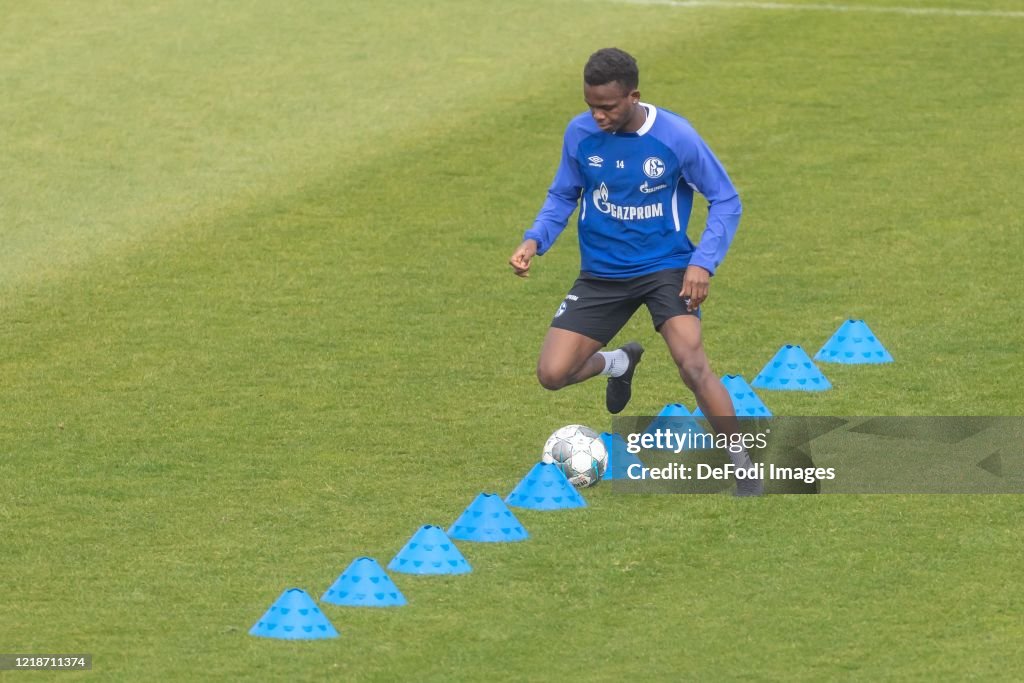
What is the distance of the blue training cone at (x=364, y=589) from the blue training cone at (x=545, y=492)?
1.48 meters

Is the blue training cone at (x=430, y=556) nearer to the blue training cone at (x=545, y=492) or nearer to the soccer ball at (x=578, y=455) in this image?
the blue training cone at (x=545, y=492)

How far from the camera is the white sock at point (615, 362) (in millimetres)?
11336

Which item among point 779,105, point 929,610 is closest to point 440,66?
point 779,105

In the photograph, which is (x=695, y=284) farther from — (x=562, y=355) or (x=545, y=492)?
(x=545, y=492)

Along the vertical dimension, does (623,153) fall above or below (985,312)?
above

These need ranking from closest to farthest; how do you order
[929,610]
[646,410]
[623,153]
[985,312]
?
[929,610], [623,153], [646,410], [985,312]

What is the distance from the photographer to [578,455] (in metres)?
10.7

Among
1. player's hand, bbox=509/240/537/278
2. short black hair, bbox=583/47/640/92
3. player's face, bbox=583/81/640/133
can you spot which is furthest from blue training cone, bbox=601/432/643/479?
short black hair, bbox=583/47/640/92

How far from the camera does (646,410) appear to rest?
476 inches

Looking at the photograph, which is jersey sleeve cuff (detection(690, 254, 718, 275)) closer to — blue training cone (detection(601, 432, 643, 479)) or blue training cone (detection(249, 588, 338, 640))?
blue training cone (detection(601, 432, 643, 479))

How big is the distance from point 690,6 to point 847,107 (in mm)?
3795

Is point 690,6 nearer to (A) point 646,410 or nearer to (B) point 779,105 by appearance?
(B) point 779,105

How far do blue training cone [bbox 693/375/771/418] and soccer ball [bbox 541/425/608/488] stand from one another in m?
1.15

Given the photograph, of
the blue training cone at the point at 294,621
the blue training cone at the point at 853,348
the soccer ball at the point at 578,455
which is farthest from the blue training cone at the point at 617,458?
the blue training cone at the point at 294,621
